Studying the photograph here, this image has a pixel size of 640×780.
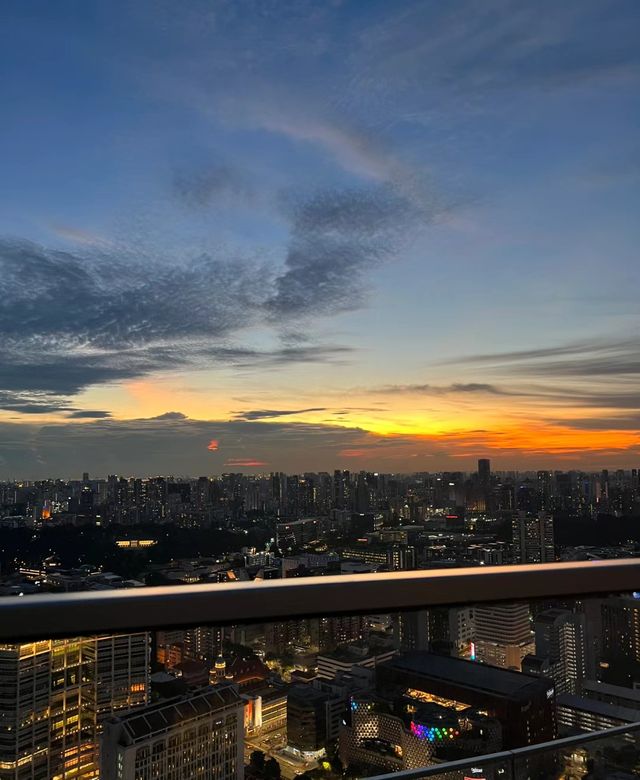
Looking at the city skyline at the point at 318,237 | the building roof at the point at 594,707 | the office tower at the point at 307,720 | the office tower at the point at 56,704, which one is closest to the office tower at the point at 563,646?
the building roof at the point at 594,707

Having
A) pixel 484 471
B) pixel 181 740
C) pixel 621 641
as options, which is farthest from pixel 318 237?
pixel 181 740

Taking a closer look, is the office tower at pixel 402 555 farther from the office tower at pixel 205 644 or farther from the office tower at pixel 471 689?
the office tower at pixel 205 644

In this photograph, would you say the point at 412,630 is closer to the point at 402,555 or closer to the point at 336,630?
the point at 336,630

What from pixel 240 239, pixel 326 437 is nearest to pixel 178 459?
pixel 326 437

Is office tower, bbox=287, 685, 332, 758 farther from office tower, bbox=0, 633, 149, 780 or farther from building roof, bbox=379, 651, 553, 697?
office tower, bbox=0, 633, 149, 780

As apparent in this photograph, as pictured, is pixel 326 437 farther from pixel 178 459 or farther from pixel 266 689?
pixel 266 689

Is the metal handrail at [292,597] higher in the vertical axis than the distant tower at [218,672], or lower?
higher
